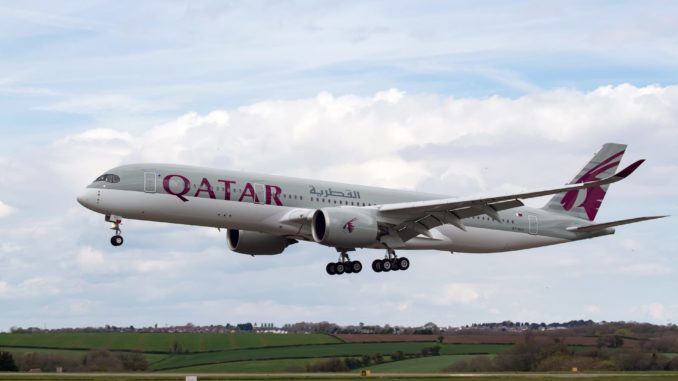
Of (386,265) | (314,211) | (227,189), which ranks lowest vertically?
(386,265)

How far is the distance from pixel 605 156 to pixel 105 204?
3151 centimetres

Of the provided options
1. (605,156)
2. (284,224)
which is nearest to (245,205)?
(284,224)

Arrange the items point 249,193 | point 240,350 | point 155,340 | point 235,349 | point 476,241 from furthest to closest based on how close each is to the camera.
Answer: point 155,340 < point 235,349 < point 240,350 < point 476,241 < point 249,193

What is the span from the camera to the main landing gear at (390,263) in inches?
2606

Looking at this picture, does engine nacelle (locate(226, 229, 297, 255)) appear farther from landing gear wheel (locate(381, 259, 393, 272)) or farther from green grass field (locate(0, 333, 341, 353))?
green grass field (locate(0, 333, 341, 353))

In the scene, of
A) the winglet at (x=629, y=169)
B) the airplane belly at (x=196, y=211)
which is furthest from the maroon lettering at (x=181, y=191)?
the winglet at (x=629, y=169)

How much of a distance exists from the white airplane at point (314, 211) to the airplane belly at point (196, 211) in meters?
0.05

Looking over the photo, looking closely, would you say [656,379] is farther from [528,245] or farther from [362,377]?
[528,245]

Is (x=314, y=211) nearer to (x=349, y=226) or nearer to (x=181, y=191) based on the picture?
(x=349, y=226)

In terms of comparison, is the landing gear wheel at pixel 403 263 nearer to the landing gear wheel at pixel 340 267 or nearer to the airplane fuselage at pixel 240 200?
the airplane fuselage at pixel 240 200

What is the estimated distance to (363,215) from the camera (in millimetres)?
63125

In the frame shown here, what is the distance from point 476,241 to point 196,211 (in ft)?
56.7

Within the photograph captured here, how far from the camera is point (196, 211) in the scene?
199 ft

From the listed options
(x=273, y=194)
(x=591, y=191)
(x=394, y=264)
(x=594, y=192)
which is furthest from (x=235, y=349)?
(x=594, y=192)
